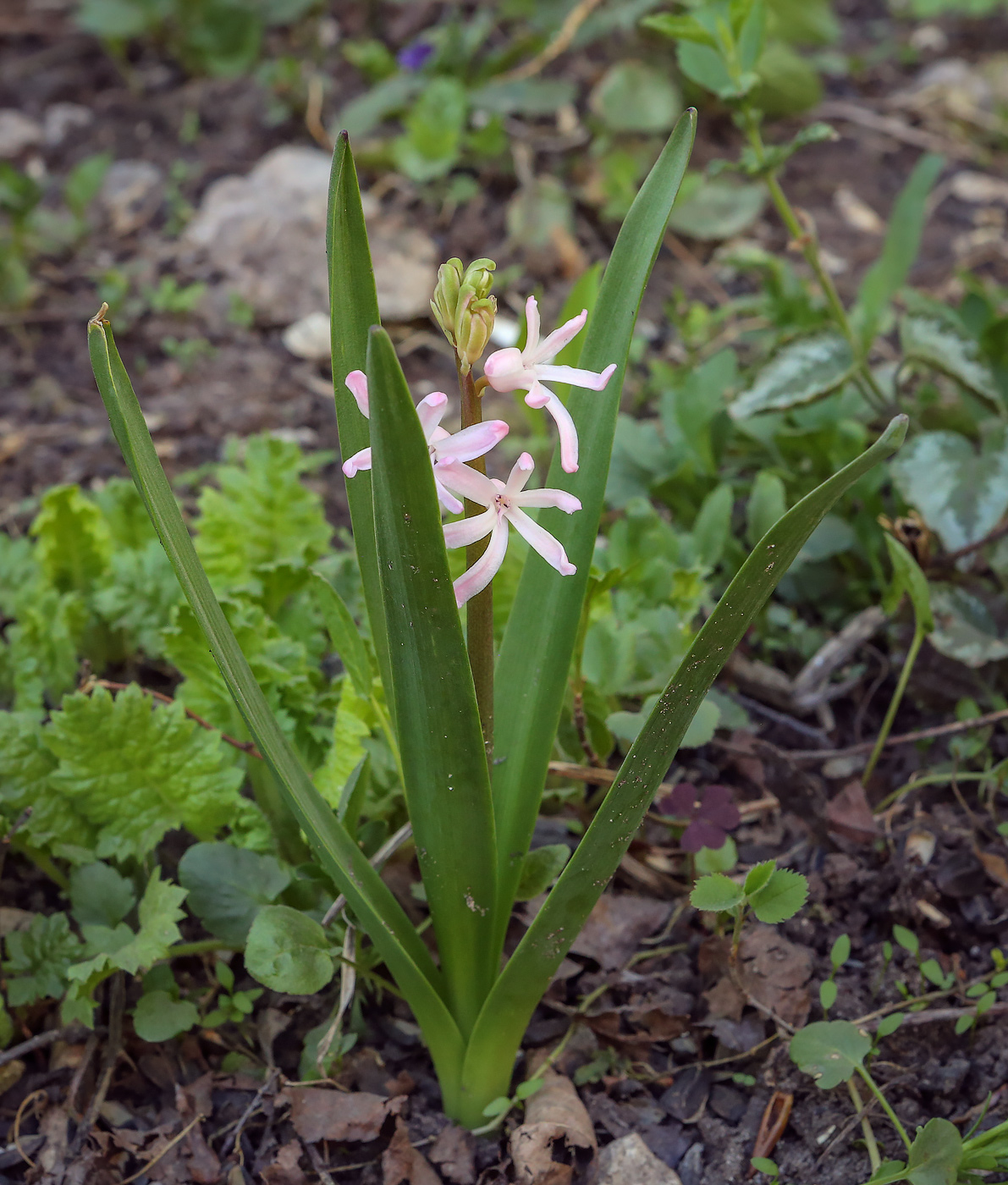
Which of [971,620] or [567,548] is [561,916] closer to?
[567,548]

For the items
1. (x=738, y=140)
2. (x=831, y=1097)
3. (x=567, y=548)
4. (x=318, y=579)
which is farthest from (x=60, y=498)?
(x=738, y=140)

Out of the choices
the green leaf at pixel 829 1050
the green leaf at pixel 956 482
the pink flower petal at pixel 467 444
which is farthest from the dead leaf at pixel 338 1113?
the green leaf at pixel 956 482

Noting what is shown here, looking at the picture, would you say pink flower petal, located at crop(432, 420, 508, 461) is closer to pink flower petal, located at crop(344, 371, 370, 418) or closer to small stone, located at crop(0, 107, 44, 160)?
pink flower petal, located at crop(344, 371, 370, 418)

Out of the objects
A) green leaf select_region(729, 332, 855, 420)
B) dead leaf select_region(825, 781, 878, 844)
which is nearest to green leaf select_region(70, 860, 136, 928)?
dead leaf select_region(825, 781, 878, 844)

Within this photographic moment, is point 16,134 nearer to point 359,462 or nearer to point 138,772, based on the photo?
point 138,772

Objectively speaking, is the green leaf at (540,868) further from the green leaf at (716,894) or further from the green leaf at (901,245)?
the green leaf at (901,245)

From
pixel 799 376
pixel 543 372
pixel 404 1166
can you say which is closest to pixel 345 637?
pixel 543 372

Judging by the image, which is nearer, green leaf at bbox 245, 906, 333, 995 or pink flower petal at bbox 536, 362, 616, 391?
pink flower petal at bbox 536, 362, 616, 391

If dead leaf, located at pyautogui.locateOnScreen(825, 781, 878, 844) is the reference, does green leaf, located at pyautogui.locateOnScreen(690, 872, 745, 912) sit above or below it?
above
